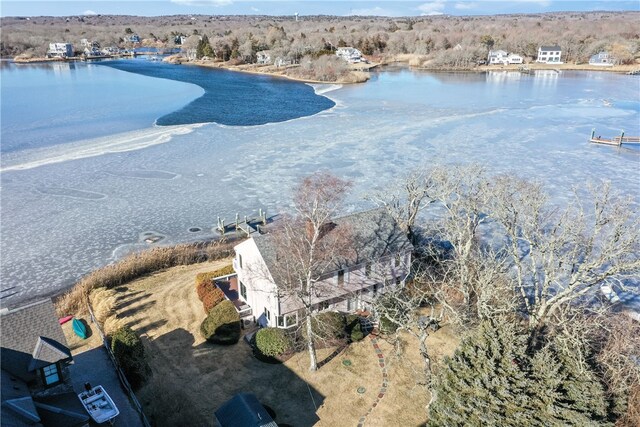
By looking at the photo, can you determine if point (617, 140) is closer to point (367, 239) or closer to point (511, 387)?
point (367, 239)

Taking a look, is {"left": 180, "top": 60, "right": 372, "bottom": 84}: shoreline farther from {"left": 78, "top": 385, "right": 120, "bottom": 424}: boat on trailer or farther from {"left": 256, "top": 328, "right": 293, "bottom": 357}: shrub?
{"left": 78, "top": 385, "right": 120, "bottom": 424}: boat on trailer

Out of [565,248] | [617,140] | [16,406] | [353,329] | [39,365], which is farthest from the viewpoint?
[617,140]

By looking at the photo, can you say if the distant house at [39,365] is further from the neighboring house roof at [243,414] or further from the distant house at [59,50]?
the distant house at [59,50]

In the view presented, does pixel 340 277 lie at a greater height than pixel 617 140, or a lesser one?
lesser

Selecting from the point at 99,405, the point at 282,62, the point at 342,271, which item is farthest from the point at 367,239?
the point at 282,62

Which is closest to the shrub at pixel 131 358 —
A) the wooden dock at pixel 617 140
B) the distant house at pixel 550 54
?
the wooden dock at pixel 617 140

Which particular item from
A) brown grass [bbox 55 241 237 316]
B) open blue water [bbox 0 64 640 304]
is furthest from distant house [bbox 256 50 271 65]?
Answer: brown grass [bbox 55 241 237 316]
